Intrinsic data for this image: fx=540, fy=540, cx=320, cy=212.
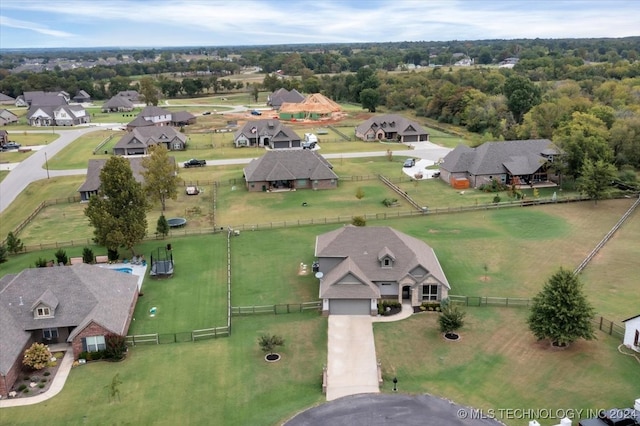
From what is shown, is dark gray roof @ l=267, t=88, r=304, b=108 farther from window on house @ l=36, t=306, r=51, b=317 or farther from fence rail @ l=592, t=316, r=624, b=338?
fence rail @ l=592, t=316, r=624, b=338

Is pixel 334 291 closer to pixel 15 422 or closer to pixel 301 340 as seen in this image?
pixel 301 340

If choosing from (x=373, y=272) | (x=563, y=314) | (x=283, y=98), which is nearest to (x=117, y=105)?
(x=283, y=98)

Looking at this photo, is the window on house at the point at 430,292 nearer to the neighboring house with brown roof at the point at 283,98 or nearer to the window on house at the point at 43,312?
the window on house at the point at 43,312

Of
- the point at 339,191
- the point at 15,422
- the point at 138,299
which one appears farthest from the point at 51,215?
the point at 15,422

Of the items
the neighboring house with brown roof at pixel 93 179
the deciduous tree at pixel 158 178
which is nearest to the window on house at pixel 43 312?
the deciduous tree at pixel 158 178

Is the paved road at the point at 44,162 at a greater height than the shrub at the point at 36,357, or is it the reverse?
the paved road at the point at 44,162

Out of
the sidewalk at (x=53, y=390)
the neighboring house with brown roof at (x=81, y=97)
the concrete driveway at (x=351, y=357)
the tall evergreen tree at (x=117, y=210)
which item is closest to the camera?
the sidewalk at (x=53, y=390)

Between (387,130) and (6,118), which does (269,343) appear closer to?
(387,130)

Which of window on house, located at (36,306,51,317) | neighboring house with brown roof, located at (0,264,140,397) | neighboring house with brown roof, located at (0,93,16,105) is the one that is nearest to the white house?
neighboring house with brown roof, located at (0,264,140,397)
